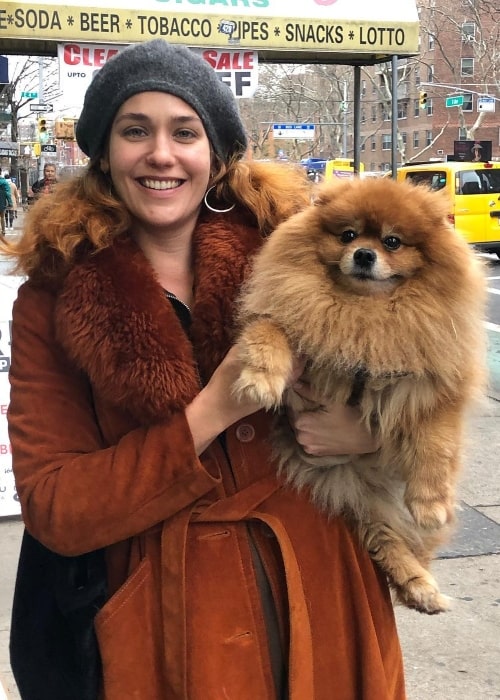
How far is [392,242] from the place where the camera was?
5.92 ft

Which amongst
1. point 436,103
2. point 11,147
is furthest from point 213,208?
point 436,103

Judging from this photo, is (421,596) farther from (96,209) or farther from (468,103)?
(468,103)

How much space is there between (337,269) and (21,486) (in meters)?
0.89

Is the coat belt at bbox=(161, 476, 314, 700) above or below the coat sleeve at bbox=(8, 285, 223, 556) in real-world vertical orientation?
below

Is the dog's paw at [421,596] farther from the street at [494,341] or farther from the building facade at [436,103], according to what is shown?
the building facade at [436,103]

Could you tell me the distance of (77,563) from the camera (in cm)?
162

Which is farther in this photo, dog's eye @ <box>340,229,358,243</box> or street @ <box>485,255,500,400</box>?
street @ <box>485,255,500,400</box>

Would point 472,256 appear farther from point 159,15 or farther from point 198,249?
point 159,15

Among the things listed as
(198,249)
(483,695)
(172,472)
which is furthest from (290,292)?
(483,695)

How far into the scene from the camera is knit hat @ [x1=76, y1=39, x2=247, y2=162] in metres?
1.70

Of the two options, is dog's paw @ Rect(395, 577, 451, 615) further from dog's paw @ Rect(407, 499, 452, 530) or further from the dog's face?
the dog's face

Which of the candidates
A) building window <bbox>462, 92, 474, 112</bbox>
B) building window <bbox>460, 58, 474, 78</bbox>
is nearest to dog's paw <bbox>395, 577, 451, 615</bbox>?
building window <bbox>462, 92, 474, 112</bbox>

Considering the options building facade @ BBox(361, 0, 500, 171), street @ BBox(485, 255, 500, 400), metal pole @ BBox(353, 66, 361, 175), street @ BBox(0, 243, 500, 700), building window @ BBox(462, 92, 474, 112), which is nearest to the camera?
street @ BBox(0, 243, 500, 700)

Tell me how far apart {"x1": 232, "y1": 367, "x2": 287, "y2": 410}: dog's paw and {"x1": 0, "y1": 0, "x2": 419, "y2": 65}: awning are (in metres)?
3.81
